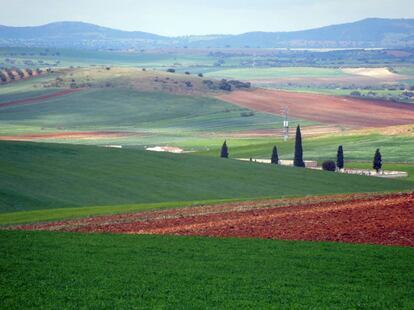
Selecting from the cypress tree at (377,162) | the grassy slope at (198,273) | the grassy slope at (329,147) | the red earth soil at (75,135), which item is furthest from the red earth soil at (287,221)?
the red earth soil at (75,135)

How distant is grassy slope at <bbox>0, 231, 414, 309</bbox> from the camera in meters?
19.4

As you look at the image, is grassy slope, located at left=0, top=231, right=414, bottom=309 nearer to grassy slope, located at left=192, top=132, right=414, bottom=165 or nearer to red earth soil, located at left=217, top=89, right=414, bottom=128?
grassy slope, located at left=192, top=132, right=414, bottom=165

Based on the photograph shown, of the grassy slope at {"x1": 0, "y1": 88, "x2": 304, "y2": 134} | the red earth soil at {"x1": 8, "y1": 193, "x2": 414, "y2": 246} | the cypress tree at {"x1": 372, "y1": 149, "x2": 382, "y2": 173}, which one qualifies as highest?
the red earth soil at {"x1": 8, "y1": 193, "x2": 414, "y2": 246}

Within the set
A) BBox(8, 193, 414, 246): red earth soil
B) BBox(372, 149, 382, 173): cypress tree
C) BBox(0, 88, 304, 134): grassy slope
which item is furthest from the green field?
BBox(8, 193, 414, 246): red earth soil

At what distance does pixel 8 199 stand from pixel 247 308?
30572mm

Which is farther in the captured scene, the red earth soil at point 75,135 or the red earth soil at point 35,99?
the red earth soil at point 35,99

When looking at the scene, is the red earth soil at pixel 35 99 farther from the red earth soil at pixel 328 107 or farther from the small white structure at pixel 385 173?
the small white structure at pixel 385 173

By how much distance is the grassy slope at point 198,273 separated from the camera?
19422mm

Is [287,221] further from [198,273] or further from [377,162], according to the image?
[377,162]

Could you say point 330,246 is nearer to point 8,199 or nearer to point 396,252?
point 396,252

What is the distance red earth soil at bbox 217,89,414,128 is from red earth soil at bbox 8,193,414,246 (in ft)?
311

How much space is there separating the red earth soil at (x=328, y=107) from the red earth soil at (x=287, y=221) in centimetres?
9481

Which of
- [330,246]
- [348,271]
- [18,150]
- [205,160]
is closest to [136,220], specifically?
[330,246]

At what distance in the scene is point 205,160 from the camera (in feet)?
224
